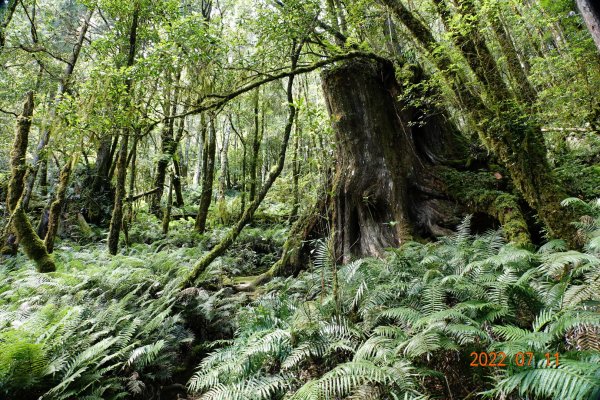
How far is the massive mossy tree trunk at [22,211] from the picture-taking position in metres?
6.92

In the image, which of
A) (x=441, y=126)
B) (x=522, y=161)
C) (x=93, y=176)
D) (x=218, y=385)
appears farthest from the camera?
(x=93, y=176)

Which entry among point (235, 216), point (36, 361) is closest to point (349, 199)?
point (36, 361)

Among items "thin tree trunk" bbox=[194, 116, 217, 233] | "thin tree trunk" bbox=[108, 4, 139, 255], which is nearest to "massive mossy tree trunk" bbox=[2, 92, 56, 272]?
"thin tree trunk" bbox=[108, 4, 139, 255]

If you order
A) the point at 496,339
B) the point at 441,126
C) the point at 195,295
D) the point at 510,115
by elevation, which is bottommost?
the point at 496,339

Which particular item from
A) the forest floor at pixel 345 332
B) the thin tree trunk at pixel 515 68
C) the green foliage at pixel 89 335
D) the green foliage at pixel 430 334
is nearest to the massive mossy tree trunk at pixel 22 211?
the green foliage at pixel 89 335

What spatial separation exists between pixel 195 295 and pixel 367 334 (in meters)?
3.55

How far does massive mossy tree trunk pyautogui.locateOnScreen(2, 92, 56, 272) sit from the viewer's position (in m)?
6.92

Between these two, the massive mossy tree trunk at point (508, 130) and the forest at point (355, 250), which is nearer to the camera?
the forest at point (355, 250)

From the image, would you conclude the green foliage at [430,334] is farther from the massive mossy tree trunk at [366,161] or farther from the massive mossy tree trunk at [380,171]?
the massive mossy tree trunk at [366,161]

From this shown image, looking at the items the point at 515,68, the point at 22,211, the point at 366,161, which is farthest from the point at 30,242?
the point at 515,68

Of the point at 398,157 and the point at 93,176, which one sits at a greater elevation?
the point at 93,176

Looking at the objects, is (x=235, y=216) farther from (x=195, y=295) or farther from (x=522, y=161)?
(x=522, y=161)

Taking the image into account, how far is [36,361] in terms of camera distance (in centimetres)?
352

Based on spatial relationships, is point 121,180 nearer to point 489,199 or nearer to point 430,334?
point 430,334
